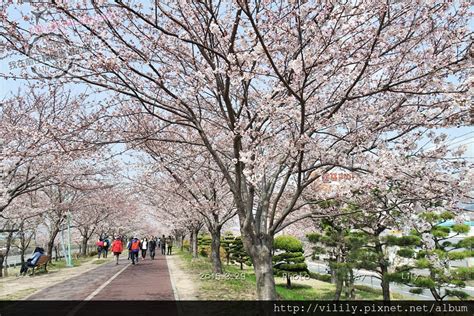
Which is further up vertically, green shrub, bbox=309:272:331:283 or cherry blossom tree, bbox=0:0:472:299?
cherry blossom tree, bbox=0:0:472:299

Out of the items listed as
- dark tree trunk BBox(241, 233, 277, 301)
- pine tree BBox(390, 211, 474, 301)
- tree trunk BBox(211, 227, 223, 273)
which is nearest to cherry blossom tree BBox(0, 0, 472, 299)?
dark tree trunk BBox(241, 233, 277, 301)

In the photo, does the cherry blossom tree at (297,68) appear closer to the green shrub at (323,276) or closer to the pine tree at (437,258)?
the pine tree at (437,258)

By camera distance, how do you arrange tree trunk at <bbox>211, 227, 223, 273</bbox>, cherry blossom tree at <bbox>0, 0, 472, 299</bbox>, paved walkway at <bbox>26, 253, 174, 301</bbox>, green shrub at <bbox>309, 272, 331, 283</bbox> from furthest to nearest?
green shrub at <bbox>309, 272, 331, 283</bbox> → tree trunk at <bbox>211, 227, 223, 273</bbox> → paved walkway at <bbox>26, 253, 174, 301</bbox> → cherry blossom tree at <bbox>0, 0, 472, 299</bbox>

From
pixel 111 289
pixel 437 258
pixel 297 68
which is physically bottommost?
pixel 111 289

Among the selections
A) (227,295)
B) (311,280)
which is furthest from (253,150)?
(311,280)

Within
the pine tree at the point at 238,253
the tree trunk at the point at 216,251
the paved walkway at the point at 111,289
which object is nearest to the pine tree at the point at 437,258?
the paved walkway at the point at 111,289

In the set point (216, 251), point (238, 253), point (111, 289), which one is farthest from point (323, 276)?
point (111, 289)

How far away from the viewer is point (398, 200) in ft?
21.6

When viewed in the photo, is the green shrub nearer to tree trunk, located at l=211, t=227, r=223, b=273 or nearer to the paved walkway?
tree trunk, located at l=211, t=227, r=223, b=273

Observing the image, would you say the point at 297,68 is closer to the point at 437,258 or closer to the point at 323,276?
the point at 437,258

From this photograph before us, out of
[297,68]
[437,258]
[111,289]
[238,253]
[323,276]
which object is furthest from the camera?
[238,253]

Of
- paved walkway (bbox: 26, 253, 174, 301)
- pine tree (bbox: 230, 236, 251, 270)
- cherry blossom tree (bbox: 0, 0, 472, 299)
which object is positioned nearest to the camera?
cherry blossom tree (bbox: 0, 0, 472, 299)
